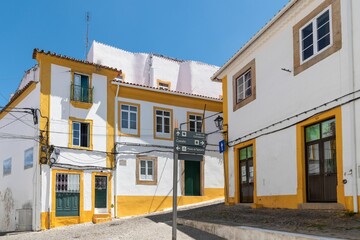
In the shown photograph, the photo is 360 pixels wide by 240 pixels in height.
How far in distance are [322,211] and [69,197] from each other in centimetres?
1158

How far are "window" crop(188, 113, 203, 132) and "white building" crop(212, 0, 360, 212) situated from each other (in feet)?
21.2

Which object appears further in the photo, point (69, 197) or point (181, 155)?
point (69, 197)

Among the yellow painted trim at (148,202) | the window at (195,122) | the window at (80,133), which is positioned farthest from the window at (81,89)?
the window at (195,122)

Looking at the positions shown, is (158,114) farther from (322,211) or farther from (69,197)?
(322,211)

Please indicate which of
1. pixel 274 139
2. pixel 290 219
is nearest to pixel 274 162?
pixel 274 139

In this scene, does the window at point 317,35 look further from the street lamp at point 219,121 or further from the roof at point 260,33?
the street lamp at point 219,121

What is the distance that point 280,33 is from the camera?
43.8 feet

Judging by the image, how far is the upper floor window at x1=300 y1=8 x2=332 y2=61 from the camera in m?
11.0

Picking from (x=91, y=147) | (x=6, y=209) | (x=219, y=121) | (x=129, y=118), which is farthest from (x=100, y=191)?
(x=219, y=121)

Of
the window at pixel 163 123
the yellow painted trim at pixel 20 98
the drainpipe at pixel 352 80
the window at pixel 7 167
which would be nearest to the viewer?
the drainpipe at pixel 352 80

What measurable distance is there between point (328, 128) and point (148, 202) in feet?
39.6

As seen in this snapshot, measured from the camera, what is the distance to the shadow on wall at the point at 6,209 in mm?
20723

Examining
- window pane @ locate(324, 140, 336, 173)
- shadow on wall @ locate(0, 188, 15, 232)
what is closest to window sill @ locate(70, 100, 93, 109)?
shadow on wall @ locate(0, 188, 15, 232)

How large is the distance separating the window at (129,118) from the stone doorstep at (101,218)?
4.07 metres
